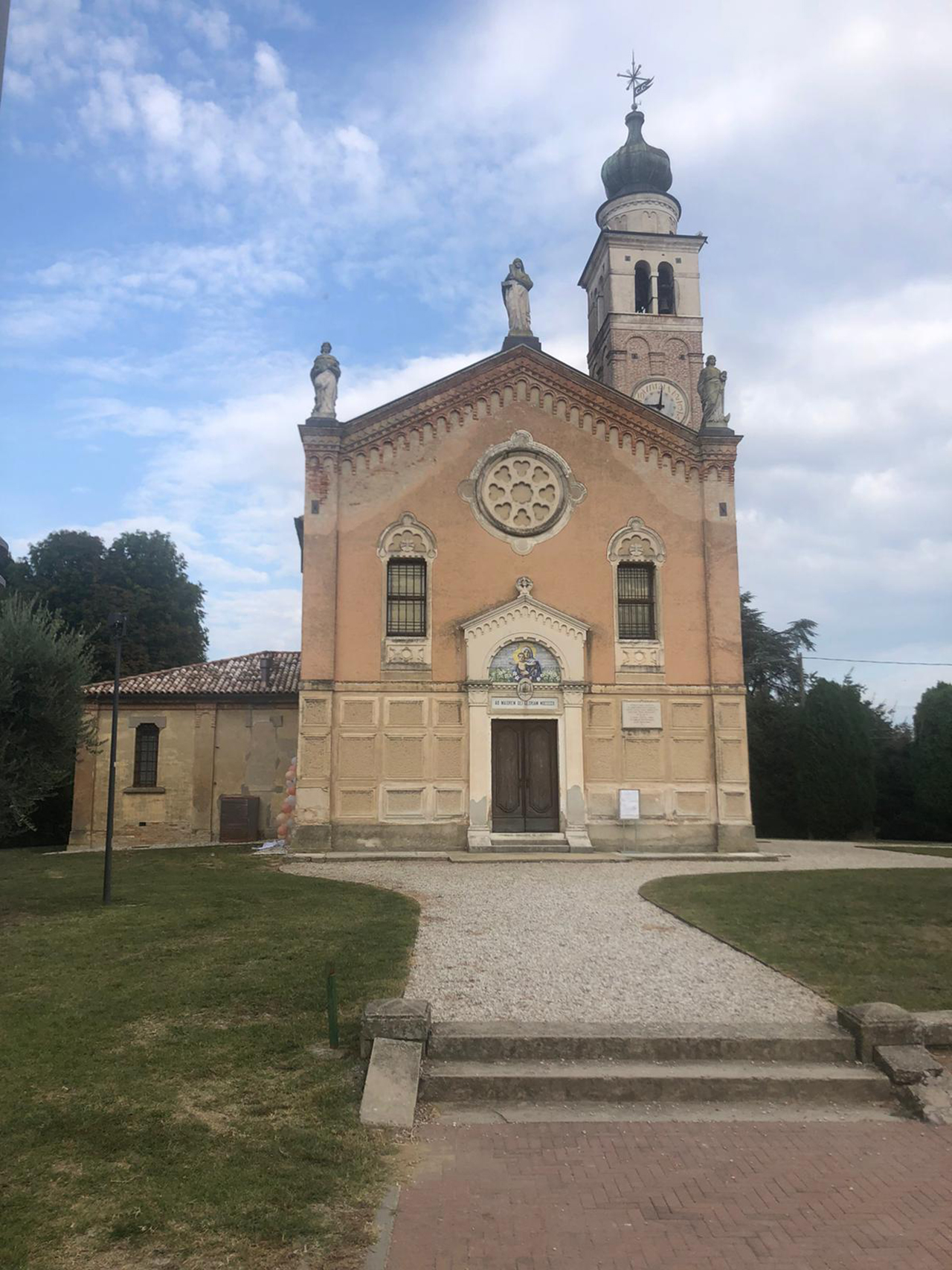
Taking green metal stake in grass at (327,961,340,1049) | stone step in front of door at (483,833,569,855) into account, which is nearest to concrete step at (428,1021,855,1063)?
green metal stake in grass at (327,961,340,1049)

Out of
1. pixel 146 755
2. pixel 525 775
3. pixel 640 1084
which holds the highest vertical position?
pixel 146 755

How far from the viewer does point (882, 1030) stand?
24.0ft

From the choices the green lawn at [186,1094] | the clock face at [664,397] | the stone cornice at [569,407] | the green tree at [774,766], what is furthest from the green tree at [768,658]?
the green lawn at [186,1094]

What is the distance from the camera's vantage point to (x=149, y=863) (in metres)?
19.8

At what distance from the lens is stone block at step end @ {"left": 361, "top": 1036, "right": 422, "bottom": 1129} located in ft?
20.1

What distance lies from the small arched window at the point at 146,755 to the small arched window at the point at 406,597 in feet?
29.2

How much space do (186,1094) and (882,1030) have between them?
17.9 ft

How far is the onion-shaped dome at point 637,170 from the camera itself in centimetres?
3669

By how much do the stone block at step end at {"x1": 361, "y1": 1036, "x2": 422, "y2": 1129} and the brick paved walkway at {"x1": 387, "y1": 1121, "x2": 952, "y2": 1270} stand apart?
257 mm

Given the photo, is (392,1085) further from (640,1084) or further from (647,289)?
(647,289)

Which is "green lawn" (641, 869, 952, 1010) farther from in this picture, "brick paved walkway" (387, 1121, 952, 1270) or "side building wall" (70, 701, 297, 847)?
"side building wall" (70, 701, 297, 847)

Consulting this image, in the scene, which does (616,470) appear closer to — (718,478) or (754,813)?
(718,478)

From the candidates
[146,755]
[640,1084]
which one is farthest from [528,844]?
[640,1084]

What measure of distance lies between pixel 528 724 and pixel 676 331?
20.9 m
